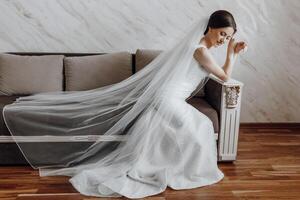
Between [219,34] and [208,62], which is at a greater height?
[219,34]

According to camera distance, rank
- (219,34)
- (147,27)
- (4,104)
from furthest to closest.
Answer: (147,27), (4,104), (219,34)

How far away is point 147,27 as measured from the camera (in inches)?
132

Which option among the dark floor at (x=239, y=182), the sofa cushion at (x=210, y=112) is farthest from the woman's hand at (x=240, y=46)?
the dark floor at (x=239, y=182)

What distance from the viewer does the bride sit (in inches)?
92.3

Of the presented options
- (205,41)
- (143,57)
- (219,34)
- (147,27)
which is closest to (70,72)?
(143,57)

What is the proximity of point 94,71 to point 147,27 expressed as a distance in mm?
713

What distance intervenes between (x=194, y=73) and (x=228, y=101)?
13.0 inches

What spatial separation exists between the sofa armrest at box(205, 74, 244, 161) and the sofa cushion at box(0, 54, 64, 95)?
138cm

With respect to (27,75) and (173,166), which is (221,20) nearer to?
(173,166)

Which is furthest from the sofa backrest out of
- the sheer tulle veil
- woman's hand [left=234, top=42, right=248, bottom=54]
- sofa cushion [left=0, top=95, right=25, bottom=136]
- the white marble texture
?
woman's hand [left=234, top=42, right=248, bottom=54]

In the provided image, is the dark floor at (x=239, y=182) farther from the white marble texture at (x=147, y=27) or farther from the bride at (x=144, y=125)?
the white marble texture at (x=147, y=27)

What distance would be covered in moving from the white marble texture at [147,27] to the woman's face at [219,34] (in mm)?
931

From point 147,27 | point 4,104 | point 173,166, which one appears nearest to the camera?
point 173,166

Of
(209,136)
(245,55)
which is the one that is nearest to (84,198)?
(209,136)
